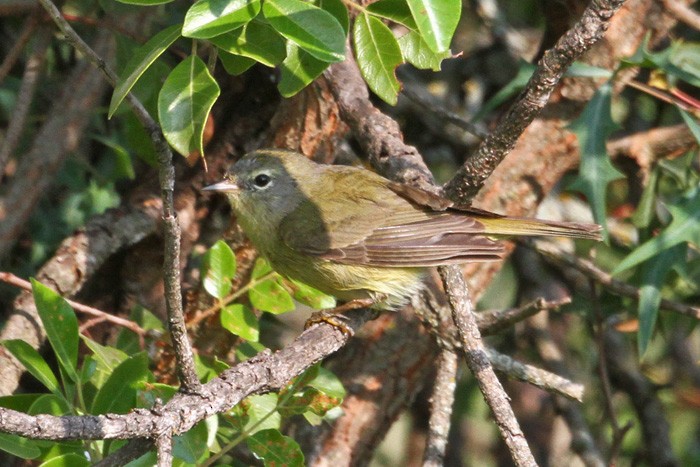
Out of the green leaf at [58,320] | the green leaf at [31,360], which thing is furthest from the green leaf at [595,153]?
the green leaf at [31,360]

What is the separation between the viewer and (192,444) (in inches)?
101

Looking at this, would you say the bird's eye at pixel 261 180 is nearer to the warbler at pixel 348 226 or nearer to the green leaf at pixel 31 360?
the warbler at pixel 348 226

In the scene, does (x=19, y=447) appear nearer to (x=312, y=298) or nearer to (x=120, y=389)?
(x=120, y=389)

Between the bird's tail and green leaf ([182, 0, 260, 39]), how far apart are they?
162 cm

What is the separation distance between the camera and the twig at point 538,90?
2.19 meters

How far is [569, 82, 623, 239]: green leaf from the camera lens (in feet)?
12.7

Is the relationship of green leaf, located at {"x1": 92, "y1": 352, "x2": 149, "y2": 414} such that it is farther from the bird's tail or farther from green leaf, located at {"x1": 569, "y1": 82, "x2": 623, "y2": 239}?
green leaf, located at {"x1": 569, "y1": 82, "x2": 623, "y2": 239}

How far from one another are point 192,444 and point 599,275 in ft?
7.19

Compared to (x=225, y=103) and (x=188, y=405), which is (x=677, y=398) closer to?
(x=225, y=103)

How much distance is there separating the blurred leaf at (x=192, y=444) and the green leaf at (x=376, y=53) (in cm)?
115

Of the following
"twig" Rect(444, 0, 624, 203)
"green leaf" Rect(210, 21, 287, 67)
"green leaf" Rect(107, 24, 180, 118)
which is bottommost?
"twig" Rect(444, 0, 624, 203)

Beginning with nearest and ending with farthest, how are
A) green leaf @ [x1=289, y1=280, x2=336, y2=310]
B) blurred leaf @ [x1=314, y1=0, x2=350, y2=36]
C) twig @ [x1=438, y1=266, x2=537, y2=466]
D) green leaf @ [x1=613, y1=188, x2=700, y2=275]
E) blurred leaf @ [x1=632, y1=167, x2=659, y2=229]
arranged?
1. twig @ [x1=438, y1=266, x2=537, y2=466]
2. blurred leaf @ [x1=314, y1=0, x2=350, y2=36]
3. green leaf @ [x1=289, y1=280, x2=336, y2=310]
4. green leaf @ [x1=613, y1=188, x2=700, y2=275]
5. blurred leaf @ [x1=632, y1=167, x2=659, y2=229]

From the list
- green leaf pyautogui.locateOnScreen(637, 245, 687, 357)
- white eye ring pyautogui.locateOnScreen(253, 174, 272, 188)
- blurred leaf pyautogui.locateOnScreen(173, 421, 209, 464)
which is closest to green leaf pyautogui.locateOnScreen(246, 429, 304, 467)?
blurred leaf pyautogui.locateOnScreen(173, 421, 209, 464)

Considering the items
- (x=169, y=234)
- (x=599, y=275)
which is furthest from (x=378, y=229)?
(x=169, y=234)
